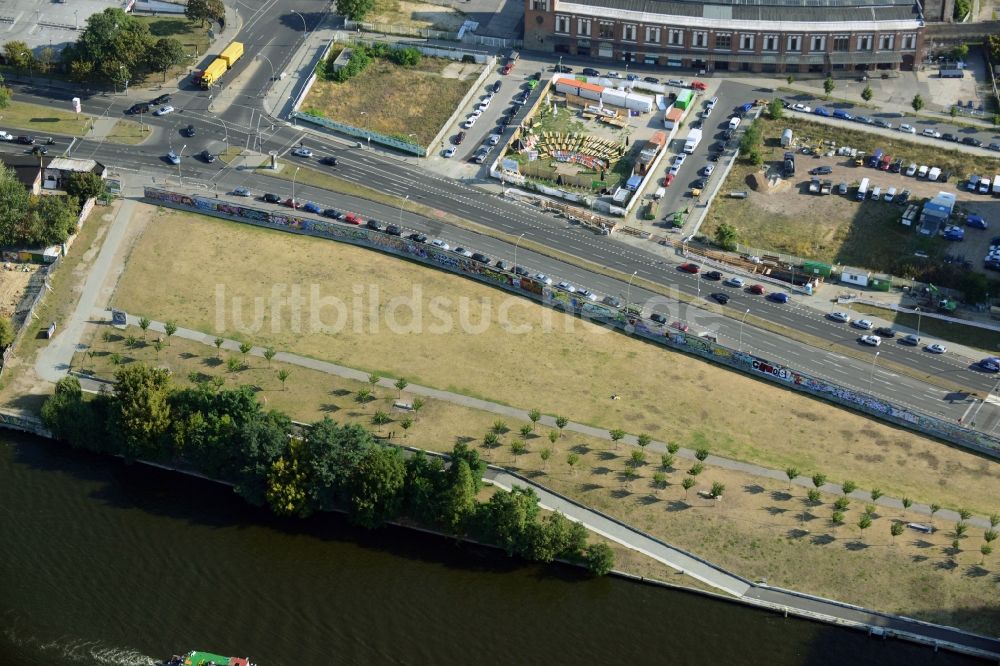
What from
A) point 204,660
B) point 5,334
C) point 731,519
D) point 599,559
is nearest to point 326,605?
point 204,660

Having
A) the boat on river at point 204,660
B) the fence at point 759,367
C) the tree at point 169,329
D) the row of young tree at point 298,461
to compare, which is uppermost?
the fence at point 759,367

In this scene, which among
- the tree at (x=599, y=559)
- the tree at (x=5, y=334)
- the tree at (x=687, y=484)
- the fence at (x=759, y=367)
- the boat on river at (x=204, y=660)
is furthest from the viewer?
the tree at (x=5, y=334)

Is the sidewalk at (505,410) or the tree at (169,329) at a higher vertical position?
the tree at (169,329)

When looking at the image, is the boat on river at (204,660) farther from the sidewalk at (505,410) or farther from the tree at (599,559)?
the sidewalk at (505,410)

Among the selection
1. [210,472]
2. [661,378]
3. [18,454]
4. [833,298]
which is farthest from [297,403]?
[833,298]

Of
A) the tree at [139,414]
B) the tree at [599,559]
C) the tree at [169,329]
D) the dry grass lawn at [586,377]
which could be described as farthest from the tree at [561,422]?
the tree at [169,329]

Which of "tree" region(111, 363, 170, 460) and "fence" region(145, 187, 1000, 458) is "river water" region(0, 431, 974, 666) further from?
"fence" region(145, 187, 1000, 458)

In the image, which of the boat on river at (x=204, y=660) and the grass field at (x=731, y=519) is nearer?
the boat on river at (x=204, y=660)

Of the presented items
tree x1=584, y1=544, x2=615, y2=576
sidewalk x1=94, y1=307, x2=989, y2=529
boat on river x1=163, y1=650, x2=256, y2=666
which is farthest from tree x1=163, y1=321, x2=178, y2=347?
→ tree x1=584, y1=544, x2=615, y2=576
